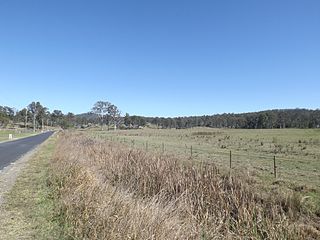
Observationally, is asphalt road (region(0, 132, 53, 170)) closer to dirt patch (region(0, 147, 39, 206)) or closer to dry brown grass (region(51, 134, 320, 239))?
dirt patch (region(0, 147, 39, 206))

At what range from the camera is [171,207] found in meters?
8.74

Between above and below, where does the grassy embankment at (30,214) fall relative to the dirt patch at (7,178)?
below

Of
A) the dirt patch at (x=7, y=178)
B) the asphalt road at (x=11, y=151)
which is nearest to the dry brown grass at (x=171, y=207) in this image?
the dirt patch at (x=7, y=178)

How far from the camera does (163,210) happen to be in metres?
8.02

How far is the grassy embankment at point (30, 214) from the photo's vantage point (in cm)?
768

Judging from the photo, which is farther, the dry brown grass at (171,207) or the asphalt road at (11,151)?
the asphalt road at (11,151)

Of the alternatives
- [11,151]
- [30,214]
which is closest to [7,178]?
[30,214]

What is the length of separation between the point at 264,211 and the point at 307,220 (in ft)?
6.33

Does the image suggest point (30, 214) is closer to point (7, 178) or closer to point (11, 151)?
point (7, 178)

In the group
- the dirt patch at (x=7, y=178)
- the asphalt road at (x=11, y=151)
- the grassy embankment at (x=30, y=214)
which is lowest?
the grassy embankment at (x=30, y=214)

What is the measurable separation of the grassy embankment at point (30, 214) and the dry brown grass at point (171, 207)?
14.3 inches

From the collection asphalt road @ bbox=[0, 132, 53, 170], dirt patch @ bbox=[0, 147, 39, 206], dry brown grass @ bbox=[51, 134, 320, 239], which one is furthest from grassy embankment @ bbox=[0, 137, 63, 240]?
asphalt road @ bbox=[0, 132, 53, 170]

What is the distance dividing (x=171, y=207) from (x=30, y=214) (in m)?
3.50

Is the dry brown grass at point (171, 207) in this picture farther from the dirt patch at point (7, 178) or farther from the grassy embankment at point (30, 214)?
the dirt patch at point (7, 178)
